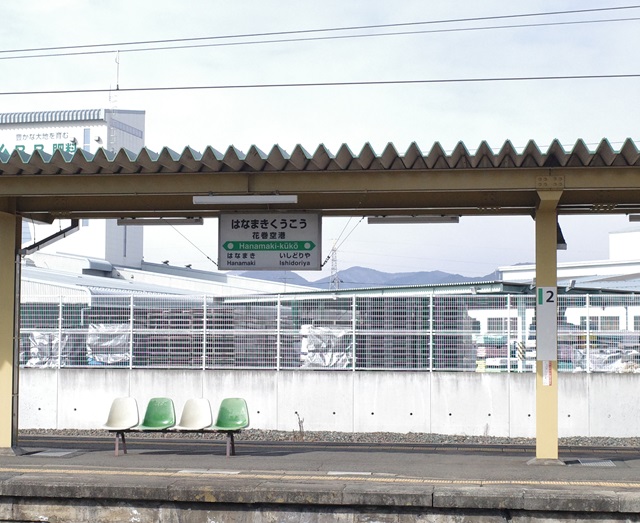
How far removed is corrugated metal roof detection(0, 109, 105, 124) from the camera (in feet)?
149

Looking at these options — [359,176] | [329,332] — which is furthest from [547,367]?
[329,332]

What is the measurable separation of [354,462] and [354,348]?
7.04 m

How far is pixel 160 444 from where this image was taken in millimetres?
14992

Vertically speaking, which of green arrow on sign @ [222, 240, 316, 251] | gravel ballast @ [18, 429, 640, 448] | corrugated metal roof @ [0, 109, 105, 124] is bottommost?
gravel ballast @ [18, 429, 640, 448]

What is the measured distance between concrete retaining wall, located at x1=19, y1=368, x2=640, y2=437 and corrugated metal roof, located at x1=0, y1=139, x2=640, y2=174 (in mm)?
8016

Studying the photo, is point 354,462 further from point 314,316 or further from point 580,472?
point 314,316

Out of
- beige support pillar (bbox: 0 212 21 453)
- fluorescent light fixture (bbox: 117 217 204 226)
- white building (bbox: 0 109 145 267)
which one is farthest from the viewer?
white building (bbox: 0 109 145 267)

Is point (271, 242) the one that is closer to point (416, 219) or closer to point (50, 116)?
point (416, 219)

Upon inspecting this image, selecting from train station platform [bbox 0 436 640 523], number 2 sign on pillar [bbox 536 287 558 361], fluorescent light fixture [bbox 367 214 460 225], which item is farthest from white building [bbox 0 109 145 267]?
train station platform [bbox 0 436 640 523]

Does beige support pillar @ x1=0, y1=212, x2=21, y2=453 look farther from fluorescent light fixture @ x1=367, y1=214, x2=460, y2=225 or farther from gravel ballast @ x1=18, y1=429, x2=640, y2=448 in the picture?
fluorescent light fixture @ x1=367, y1=214, x2=460, y2=225

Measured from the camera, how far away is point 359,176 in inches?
444

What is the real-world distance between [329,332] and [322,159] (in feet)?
27.3

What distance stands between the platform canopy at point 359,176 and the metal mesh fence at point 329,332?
5.97m

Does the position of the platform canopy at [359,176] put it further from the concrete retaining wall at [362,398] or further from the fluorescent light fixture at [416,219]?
the concrete retaining wall at [362,398]
